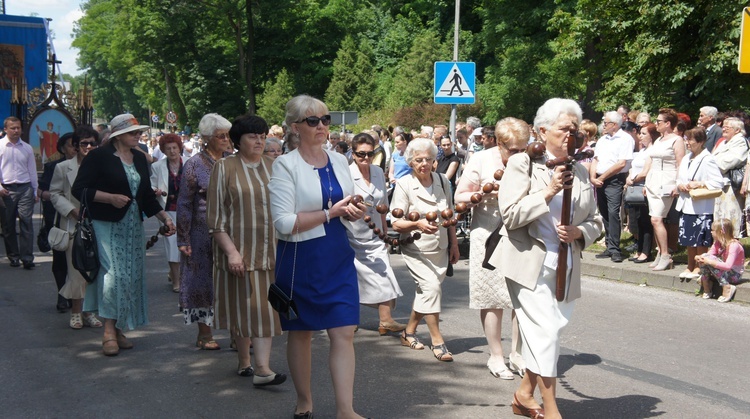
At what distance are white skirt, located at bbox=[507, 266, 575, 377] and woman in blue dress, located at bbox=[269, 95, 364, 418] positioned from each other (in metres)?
0.98

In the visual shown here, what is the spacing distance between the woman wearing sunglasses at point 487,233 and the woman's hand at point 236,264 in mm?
1706

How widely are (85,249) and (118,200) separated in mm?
477

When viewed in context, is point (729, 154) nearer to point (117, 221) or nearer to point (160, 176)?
point (160, 176)

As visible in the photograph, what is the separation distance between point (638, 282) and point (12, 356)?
7267 millimetres

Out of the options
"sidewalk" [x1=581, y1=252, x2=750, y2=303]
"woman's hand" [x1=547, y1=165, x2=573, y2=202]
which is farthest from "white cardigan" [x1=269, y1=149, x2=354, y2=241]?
"sidewalk" [x1=581, y1=252, x2=750, y2=303]

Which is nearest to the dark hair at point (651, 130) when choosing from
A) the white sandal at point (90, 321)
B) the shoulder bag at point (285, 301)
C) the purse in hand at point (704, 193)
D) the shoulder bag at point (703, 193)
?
the shoulder bag at point (703, 193)

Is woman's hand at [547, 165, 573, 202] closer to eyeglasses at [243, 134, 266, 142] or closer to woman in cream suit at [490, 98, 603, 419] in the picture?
woman in cream suit at [490, 98, 603, 419]

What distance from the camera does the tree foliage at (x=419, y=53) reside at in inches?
752

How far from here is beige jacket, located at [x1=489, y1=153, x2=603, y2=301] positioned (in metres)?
4.90

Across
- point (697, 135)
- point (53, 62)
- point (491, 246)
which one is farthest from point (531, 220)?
point (53, 62)

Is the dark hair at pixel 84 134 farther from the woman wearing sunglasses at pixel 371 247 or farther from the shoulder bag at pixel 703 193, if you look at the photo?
the shoulder bag at pixel 703 193

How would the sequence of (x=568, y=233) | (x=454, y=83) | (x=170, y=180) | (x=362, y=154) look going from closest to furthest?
(x=568, y=233), (x=362, y=154), (x=170, y=180), (x=454, y=83)

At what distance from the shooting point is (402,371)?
661cm

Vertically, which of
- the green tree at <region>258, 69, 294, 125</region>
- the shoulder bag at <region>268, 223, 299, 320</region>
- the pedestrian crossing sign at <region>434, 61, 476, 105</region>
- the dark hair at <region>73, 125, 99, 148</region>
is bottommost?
the shoulder bag at <region>268, 223, 299, 320</region>
